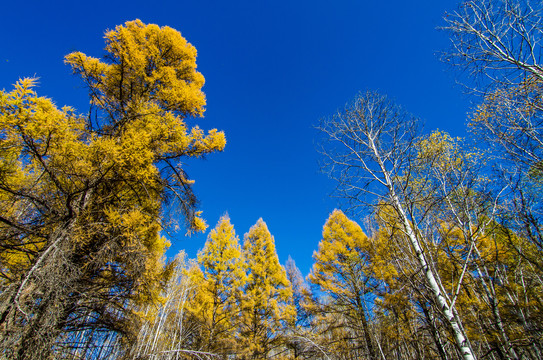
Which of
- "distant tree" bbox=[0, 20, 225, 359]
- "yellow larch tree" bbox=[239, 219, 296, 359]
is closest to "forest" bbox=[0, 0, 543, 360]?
"distant tree" bbox=[0, 20, 225, 359]

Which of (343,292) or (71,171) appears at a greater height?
(71,171)

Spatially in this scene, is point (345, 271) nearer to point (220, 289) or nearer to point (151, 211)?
point (220, 289)

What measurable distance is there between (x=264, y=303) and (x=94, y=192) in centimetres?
872

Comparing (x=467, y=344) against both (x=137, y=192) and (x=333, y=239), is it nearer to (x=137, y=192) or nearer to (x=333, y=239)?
(x=137, y=192)

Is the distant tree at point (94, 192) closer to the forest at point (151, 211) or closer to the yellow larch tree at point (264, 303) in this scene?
the forest at point (151, 211)

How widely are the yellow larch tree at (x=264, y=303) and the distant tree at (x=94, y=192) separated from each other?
246 inches

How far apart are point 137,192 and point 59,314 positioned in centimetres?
241

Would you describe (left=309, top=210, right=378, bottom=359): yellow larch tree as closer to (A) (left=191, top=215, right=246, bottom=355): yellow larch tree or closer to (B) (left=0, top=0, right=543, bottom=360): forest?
(B) (left=0, top=0, right=543, bottom=360): forest

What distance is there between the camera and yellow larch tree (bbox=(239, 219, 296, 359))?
949cm

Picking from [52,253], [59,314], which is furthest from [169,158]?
[59,314]

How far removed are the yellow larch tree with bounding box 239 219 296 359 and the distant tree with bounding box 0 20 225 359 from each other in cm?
625

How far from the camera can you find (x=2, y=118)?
304 centimetres

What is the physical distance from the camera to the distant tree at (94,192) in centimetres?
316

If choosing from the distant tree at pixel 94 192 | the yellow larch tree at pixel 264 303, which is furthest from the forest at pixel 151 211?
the yellow larch tree at pixel 264 303
